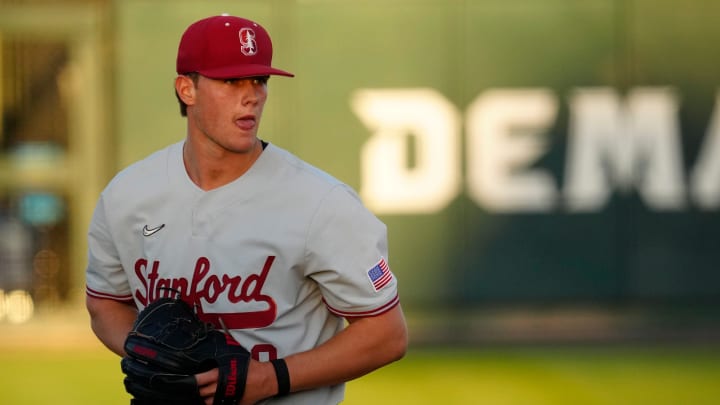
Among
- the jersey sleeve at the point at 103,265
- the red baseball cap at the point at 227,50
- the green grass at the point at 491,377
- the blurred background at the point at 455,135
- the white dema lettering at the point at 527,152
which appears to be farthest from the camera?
the white dema lettering at the point at 527,152

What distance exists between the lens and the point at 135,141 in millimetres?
10586

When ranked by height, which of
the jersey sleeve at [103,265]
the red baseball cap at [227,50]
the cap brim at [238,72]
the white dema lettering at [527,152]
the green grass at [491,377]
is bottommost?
the green grass at [491,377]

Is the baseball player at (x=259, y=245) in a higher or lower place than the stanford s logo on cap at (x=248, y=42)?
lower

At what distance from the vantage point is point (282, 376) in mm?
3275

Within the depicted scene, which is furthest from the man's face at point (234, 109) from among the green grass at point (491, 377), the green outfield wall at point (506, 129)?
the green outfield wall at point (506, 129)

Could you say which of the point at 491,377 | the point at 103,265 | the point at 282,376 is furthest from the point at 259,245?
the point at 491,377

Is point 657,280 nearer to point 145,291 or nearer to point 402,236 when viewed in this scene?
point 402,236

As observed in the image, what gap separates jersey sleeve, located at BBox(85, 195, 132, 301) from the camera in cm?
363

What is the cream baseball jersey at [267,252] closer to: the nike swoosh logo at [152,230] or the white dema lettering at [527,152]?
the nike swoosh logo at [152,230]

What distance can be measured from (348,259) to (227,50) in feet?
2.07

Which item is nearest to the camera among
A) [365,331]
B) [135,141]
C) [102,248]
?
[365,331]

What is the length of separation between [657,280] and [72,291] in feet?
16.3

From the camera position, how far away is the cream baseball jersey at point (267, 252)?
3.34 m

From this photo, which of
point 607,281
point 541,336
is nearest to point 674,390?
point 541,336
